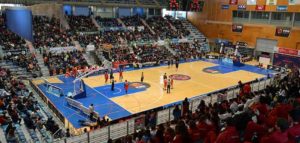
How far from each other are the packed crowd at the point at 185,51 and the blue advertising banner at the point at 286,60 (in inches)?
437

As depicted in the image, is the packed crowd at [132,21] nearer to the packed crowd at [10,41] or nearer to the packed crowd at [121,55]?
the packed crowd at [121,55]

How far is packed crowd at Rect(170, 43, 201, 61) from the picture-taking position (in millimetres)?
41688

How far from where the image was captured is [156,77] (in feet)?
98.5

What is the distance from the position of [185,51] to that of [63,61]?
64.4 ft

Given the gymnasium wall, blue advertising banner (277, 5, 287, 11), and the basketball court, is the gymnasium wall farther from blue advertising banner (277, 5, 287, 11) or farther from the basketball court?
the basketball court

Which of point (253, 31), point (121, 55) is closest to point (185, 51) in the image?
Result: point (121, 55)

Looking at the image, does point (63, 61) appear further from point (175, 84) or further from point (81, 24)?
point (175, 84)

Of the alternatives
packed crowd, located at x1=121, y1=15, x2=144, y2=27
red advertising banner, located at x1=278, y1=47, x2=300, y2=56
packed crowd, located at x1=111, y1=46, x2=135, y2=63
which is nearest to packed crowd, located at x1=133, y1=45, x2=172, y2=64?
packed crowd, located at x1=111, y1=46, x2=135, y2=63

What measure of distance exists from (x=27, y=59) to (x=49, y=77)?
3.15 meters

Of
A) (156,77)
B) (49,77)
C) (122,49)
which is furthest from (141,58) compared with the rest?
(49,77)

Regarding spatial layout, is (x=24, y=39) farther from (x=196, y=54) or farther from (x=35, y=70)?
(x=196, y=54)

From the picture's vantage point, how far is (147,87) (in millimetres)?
26062

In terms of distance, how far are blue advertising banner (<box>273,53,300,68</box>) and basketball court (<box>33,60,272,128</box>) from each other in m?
4.80

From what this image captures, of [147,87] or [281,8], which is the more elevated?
[281,8]
